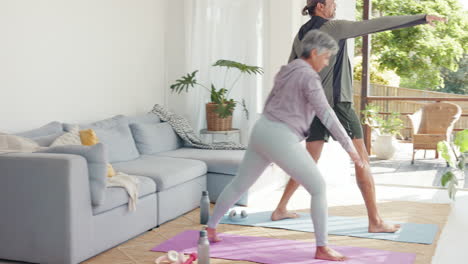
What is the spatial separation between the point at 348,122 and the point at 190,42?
8.60 feet

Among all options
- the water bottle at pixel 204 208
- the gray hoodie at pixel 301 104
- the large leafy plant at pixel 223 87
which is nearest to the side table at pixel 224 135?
the large leafy plant at pixel 223 87

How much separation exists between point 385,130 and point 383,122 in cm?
10

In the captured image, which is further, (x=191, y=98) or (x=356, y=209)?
(x=191, y=98)

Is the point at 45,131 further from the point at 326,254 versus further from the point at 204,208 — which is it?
the point at 326,254

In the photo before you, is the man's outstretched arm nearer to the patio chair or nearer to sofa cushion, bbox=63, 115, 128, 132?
sofa cushion, bbox=63, 115, 128, 132

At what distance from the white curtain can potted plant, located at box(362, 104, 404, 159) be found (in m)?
1.52

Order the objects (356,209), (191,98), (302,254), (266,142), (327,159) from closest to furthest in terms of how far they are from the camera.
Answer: (266,142) → (302,254) → (356,209) → (327,159) → (191,98)

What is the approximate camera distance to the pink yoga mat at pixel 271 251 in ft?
11.0

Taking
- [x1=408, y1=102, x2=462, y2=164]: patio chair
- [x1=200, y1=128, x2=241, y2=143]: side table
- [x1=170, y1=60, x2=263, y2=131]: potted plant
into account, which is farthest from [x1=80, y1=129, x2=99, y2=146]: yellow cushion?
[x1=408, y1=102, x2=462, y2=164]: patio chair

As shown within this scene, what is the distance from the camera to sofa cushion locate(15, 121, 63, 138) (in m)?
3.93

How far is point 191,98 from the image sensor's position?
6.14 m

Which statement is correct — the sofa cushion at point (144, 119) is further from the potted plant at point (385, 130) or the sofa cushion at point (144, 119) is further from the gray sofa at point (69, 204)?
the potted plant at point (385, 130)

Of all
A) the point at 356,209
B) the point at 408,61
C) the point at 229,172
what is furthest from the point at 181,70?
the point at 408,61

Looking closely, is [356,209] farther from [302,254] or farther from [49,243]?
[49,243]
